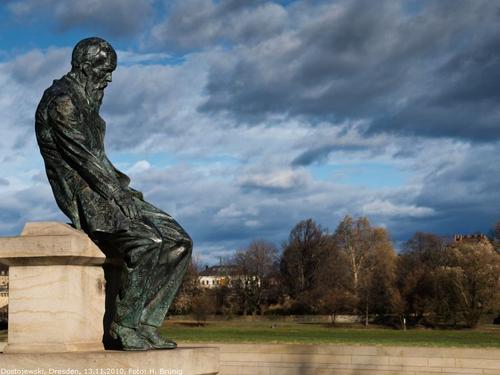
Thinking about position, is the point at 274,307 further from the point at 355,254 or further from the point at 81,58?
the point at 81,58

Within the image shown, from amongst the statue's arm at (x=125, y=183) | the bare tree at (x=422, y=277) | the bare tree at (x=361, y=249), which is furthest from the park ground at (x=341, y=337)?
the bare tree at (x=361, y=249)

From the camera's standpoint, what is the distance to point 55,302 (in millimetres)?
6309

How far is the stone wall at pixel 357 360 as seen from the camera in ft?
57.4

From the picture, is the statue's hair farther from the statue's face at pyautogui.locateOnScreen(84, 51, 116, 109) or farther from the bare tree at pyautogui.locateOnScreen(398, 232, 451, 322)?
the bare tree at pyautogui.locateOnScreen(398, 232, 451, 322)

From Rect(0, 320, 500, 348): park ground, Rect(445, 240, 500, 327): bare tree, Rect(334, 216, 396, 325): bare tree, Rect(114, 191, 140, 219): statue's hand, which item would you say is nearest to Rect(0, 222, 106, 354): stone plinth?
Rect(114, 191, 140, 219): statue's hand

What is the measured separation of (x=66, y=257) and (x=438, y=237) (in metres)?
86.4

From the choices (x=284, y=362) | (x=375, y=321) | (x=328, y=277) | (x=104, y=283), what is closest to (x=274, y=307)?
(x=328, y=277)

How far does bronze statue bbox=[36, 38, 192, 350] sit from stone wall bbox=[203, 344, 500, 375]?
39.2ft

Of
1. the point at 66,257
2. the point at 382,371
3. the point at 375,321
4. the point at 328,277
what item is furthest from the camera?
the point at 328,277

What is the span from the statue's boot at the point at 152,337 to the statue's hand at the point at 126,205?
0.96 m

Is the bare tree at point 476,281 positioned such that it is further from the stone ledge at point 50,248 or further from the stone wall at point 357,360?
the stone ledge at point 50,248

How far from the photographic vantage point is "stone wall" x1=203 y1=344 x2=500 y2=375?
17.5 metres

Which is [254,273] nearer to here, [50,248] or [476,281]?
[476,281]

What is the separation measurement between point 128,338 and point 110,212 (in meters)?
1.05
